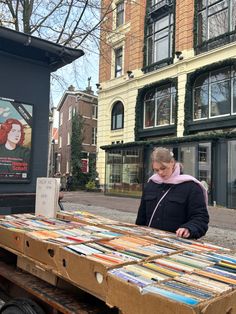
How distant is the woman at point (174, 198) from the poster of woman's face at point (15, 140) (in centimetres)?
238

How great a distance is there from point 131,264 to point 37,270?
3.18 feet

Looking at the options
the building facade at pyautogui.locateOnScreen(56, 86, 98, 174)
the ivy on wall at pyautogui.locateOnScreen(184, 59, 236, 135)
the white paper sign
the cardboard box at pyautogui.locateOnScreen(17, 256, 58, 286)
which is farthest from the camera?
the building facade at pyautogui.locateOnScreen(56, 86, 98, 174)

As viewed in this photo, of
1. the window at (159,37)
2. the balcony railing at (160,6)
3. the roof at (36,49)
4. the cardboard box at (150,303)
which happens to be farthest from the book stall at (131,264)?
the balcony railing at (160,6)

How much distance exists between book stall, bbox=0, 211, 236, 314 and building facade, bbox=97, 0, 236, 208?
1254cm

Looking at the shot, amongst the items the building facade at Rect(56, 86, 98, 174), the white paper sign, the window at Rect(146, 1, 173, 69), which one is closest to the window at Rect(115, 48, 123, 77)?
the window at Rect(146, 1, 173, 69)

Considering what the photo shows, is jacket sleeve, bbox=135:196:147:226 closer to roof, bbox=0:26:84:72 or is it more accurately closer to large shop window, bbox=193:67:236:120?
roof, bbox=0:26:84:72

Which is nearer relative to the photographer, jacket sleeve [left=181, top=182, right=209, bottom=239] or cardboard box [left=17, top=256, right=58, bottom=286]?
cardboard box [left=17, top=256, right=58, bottom=286]

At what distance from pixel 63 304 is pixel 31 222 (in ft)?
3.56

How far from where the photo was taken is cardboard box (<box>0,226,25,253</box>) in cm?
271

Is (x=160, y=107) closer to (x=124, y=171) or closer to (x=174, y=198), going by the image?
(x=124, y=171)

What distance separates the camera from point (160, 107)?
73.7 feet

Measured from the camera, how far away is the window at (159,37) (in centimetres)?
2227

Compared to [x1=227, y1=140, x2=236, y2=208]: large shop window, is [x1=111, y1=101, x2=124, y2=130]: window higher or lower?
higher

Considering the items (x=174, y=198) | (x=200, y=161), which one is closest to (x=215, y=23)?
(x=200, y=161)
